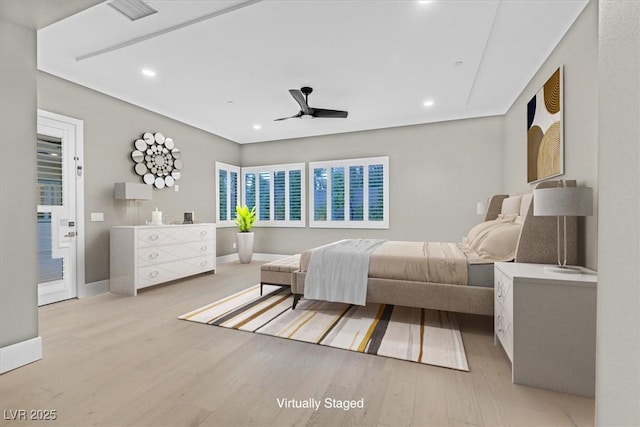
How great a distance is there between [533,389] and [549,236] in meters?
1.21

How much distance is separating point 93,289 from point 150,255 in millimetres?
851

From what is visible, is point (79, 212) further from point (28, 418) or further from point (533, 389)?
point (533, 389)

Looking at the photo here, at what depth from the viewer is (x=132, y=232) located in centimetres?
389

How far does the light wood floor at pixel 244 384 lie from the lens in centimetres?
156

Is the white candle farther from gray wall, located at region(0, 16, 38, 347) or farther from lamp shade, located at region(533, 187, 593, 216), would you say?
lamp shade, located at region(533, 187, 593, 216)

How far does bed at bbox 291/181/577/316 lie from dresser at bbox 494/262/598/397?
1.51 ft

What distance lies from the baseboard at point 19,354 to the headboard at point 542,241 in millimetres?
3908

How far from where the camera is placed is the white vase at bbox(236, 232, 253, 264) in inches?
245

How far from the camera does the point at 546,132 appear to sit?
3.07m

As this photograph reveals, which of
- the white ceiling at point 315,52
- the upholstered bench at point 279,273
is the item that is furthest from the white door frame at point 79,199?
the upholstered bench at point 279,273

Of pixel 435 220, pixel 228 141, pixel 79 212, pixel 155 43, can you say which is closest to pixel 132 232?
pixel 79 212

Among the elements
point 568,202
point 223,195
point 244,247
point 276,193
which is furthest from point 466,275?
point 223,195

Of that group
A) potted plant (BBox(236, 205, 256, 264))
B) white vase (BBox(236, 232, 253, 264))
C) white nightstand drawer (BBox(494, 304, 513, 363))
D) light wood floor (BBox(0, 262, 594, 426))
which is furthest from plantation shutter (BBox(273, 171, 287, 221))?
white nightstand drawer (BBox(494, 304, 513, 363))

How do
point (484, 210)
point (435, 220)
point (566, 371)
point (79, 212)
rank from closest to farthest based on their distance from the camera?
point (566, 371) → point (79, 212) → point (484, 210) → point (435, 220)
